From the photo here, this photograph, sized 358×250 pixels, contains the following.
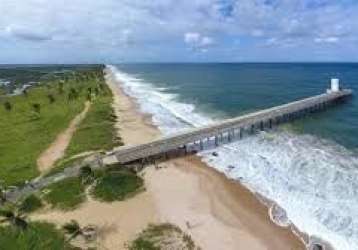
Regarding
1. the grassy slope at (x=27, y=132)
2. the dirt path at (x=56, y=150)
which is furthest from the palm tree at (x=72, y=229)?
the dirt path at (x=56, y=150)

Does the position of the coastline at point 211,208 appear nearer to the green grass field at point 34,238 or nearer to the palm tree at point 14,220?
the green grass field at point 34,238

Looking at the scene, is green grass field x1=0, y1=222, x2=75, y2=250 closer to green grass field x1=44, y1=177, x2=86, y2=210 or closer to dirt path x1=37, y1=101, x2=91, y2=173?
green grass field x1=44, y1=177, x2=86, y2=210

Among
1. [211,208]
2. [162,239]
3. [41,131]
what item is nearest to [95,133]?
[41,131]

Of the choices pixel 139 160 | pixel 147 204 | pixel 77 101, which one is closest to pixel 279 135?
pixel 139 160

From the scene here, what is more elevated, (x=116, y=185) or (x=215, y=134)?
(x=215, y=134)

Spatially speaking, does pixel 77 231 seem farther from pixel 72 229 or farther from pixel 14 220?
pixel 14 220

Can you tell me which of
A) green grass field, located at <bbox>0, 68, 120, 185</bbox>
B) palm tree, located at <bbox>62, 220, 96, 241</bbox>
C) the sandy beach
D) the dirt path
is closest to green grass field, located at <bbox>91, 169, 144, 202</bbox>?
the sandy beach

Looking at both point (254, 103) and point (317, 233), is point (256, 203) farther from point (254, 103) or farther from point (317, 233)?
point (254, 103)
